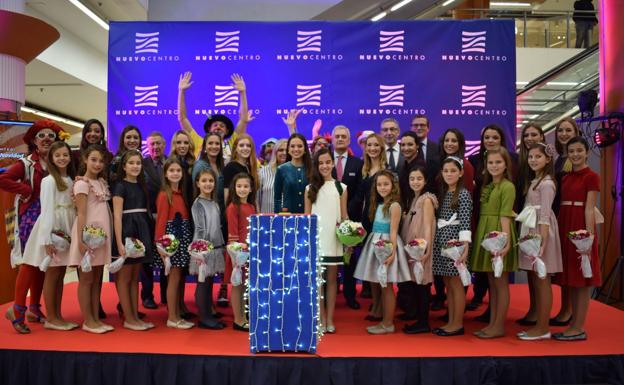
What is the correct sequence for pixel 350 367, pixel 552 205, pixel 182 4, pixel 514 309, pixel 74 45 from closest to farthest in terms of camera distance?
pixel 350 367 → pixel 552 205 → pixel 514 309 → pixel 182 4 → pixel 74 45

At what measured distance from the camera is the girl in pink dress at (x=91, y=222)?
4.36 metres

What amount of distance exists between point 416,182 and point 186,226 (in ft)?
6.17

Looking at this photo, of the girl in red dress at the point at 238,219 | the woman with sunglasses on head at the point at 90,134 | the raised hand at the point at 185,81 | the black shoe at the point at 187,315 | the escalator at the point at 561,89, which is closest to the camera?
the girl in red dress at the point at 238,219

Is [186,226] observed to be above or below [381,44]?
below

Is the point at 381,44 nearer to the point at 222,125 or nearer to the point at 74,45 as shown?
the point at 222,125

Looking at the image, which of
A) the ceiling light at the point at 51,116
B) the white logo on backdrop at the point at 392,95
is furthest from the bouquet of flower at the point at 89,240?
the ceiling light at the point at 51,116

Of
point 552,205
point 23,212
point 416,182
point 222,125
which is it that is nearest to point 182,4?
point 222,125

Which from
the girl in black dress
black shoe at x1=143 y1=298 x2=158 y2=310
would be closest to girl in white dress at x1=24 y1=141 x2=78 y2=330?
the girl in black dress

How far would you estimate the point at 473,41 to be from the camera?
23.0ft

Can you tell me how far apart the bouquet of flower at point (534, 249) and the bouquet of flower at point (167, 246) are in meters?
2.63

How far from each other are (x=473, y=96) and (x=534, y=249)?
324 cm

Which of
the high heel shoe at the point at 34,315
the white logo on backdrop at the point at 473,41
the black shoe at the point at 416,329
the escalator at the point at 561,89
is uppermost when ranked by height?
the white logo on backdrop at the point at 473,41

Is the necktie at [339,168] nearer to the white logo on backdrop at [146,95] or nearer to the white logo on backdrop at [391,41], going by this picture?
the white logo on backdrop at [391,41]

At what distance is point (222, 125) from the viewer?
221 inches
